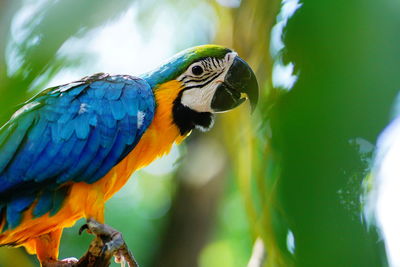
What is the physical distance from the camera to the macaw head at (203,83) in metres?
2.45

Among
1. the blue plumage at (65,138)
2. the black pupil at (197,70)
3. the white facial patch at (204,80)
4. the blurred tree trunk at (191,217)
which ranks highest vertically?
the blue plumage at (65,138)

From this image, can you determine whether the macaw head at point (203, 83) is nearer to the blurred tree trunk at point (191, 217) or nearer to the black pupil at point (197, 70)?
the black pupil at point (197, 70)

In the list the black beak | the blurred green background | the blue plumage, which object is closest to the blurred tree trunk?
the blurred green background

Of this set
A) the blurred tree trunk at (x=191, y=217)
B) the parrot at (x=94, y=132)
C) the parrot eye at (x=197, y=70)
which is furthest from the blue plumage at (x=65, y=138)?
the blurred tree trunk at (x=191, y=217)

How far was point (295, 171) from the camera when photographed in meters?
1.21

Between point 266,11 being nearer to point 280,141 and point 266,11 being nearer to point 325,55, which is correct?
point 325,55

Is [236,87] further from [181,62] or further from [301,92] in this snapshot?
[301,92]

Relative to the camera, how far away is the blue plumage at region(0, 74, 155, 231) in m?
2.09

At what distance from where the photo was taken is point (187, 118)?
248 centimetres

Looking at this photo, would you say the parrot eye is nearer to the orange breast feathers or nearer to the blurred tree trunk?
the orange breast feathers

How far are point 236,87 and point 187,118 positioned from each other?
0.87 ft

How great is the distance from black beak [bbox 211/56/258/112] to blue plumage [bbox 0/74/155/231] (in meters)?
0.31

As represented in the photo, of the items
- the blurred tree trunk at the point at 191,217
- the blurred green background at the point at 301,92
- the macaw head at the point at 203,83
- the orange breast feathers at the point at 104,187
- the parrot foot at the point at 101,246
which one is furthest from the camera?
the blurred tree trunk at the point at 191,217

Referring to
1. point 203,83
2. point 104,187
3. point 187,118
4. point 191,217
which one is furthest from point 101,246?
point 191,217
